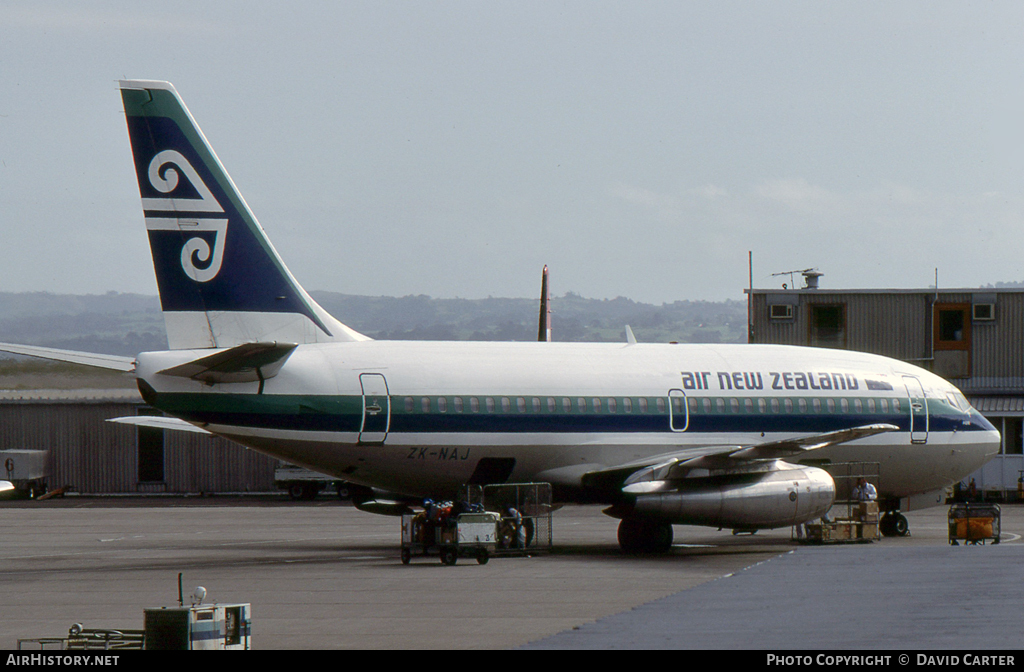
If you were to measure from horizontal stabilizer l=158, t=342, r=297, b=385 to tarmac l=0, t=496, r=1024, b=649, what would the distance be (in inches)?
152

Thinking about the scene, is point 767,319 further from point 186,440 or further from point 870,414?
point 186,440

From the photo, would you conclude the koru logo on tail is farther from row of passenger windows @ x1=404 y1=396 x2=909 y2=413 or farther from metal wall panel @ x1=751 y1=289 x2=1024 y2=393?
metal wall panel @ x1=751 y1=289 x2=1024 y2=393

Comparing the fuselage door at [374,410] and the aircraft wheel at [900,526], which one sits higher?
the fuselage door at [374,410]

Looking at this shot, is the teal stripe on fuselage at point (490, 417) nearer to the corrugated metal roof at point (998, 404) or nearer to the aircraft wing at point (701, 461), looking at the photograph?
the aircraft wing at point (701, 461)

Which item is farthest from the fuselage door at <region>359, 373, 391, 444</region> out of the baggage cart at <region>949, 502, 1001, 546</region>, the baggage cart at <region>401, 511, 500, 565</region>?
the baggage cart at <region>949, 502, 1001, 546</region>

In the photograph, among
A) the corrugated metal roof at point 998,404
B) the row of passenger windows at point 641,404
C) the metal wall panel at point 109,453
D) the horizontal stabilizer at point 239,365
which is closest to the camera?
the horizontal stabilizer at point 239,365

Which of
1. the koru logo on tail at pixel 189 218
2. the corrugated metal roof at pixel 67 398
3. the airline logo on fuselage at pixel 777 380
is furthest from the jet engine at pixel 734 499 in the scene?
the corrugated metal roof at pixel 67 398

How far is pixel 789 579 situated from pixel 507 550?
894 centimetres

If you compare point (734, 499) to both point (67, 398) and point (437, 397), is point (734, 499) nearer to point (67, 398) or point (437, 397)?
point (437, 397)

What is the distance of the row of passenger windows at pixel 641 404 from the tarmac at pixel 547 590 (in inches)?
129

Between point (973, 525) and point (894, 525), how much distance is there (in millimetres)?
4401

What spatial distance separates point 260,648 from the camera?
46.4 feet

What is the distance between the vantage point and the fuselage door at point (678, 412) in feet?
93.0

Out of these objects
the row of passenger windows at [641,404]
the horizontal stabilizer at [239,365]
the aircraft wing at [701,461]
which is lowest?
the aircraft wing at [701,461]
